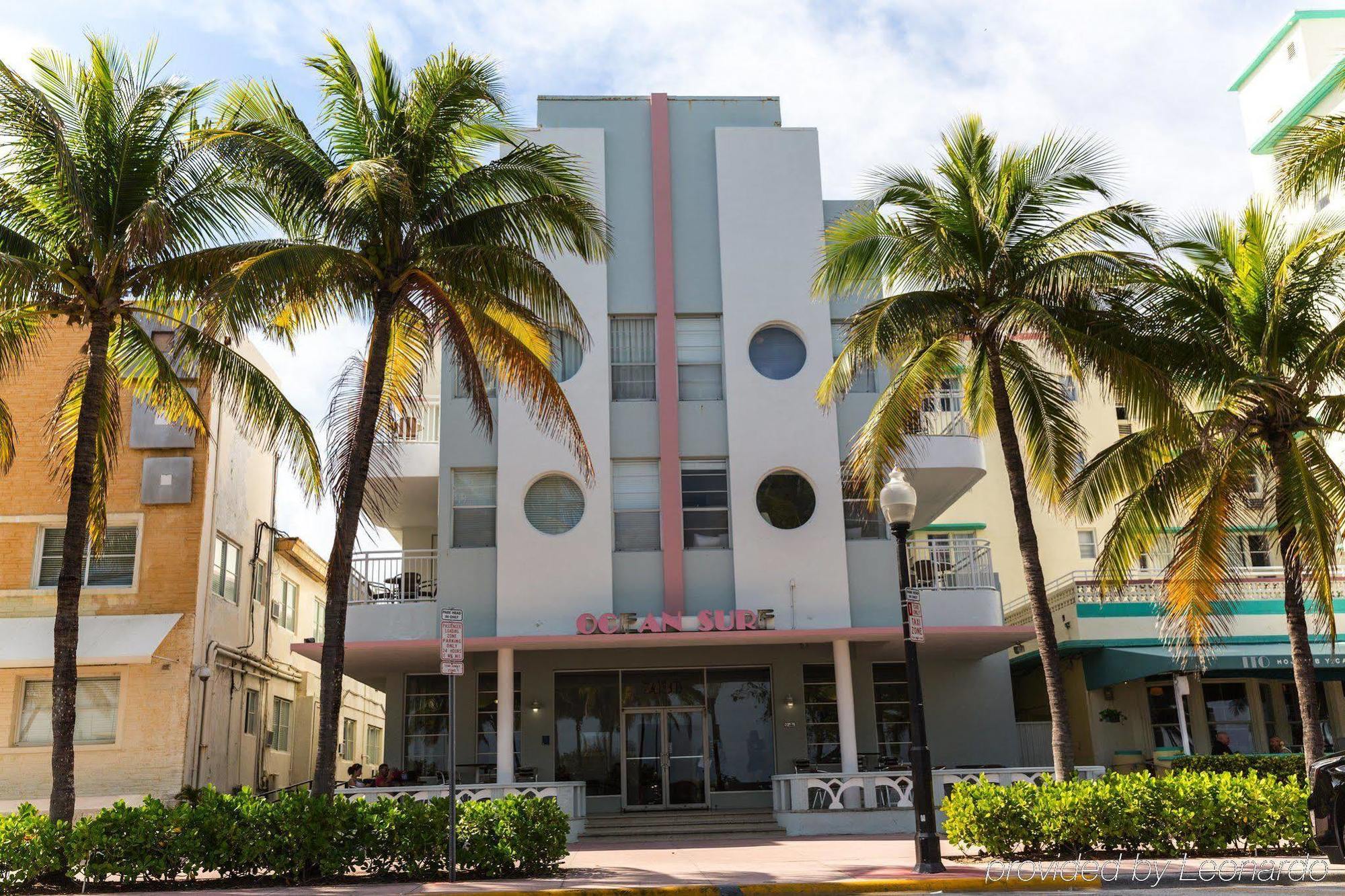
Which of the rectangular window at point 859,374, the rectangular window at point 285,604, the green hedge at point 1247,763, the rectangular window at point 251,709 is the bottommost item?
the green hedge at point 1247,763

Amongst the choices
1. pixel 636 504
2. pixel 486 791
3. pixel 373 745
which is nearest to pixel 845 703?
pixel 636 504

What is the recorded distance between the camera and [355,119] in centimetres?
1449

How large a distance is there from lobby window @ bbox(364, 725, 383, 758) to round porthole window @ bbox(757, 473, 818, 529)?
19575 mm

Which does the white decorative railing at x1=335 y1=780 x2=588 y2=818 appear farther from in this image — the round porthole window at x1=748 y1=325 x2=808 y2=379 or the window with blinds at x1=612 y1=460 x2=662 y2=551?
the round porthole window at x1=748 y1=325 x2=808 y2=379

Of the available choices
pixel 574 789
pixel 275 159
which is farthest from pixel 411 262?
pixel 574 789

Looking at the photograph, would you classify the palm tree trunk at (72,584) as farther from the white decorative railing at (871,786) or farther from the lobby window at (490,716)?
the white decorative railing at (871,786)

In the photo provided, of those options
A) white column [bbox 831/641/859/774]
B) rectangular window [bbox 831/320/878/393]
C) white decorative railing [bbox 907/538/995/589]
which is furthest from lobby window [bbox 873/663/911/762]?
rectangular window [bbox 831/320/878/393]

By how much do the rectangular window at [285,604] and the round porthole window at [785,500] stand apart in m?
12.5

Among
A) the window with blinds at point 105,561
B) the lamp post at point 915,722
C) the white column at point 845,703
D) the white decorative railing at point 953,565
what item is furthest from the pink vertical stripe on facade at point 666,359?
the window with blinds at point 105,561

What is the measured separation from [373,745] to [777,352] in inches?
874

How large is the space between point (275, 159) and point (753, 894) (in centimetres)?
1003

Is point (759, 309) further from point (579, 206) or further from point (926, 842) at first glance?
point (926, 842)

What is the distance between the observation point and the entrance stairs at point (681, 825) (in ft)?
63.6

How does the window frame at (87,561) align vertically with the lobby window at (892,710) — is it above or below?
above
